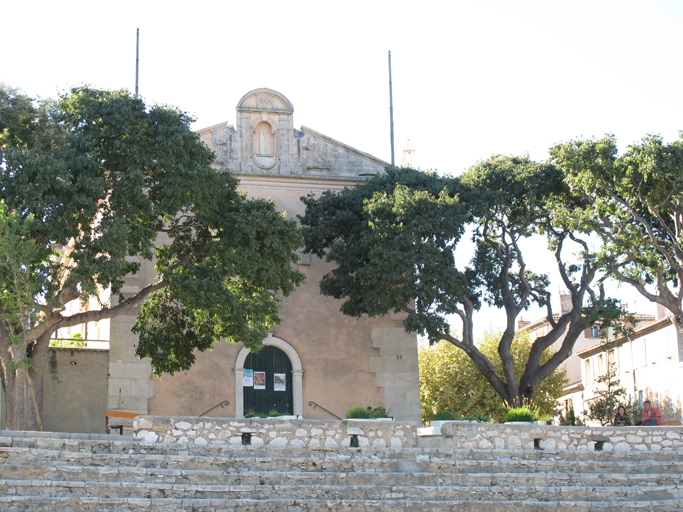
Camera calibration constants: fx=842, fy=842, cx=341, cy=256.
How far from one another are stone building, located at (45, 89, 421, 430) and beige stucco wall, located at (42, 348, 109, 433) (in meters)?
0.11

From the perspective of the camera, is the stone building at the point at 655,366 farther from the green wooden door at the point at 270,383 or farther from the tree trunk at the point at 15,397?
the tree trunk at the point at 15,397

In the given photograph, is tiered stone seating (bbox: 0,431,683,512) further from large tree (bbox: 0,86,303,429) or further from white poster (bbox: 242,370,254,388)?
white poster (bbox: 242,370,254,388)

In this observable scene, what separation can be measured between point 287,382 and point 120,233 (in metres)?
7.26

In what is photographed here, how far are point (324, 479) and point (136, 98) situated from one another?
10.1m

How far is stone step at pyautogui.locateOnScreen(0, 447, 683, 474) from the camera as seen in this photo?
Answer: 506 inches

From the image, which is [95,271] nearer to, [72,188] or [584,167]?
[72,188]

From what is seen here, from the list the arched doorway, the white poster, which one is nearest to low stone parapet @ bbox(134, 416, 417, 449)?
the arched doorway

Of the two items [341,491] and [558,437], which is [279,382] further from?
[341,491]

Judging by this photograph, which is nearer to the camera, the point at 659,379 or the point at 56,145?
the point at 56,145

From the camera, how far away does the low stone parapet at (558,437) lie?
1558 centimetres

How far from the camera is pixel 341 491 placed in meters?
13.6

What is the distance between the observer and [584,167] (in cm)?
2223

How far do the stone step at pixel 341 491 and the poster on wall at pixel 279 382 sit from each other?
9269 mm

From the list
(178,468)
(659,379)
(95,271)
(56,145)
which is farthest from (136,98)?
(659,379)
